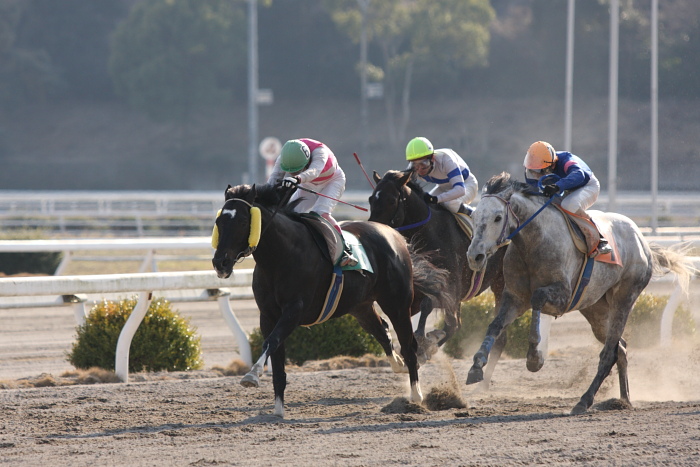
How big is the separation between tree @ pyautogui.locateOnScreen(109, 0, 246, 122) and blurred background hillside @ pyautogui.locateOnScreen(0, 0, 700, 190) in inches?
2.6

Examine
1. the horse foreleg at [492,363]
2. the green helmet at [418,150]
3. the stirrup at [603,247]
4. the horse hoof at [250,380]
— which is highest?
the green helmet at [418,150]

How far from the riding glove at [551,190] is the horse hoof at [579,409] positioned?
1.29 meters

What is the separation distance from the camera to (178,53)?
145ft

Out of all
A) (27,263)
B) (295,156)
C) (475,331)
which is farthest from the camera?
(27,263)

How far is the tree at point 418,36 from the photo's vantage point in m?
42.9

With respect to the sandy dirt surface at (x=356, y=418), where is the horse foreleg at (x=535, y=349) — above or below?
above

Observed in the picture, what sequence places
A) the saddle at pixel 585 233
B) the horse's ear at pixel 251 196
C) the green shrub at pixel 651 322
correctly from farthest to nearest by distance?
the green shrub at pixel 651 322 → the saddle at pixel 585 233 → the horse's ear at pixel 251 196

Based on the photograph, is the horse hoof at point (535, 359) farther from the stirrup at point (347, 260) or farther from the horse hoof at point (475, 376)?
the stirrup at point (347, 260)

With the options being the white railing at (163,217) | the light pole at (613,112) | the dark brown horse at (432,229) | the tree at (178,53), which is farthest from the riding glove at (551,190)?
the tree at (178,53)

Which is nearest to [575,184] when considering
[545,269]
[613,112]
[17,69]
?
[545,269]

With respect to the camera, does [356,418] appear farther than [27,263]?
No

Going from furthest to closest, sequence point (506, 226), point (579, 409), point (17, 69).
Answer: point (17, 69), point (579, 409), point (506, 226)

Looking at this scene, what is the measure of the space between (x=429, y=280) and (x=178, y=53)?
130ft

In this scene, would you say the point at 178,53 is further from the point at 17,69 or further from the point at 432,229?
the point at 432,229
